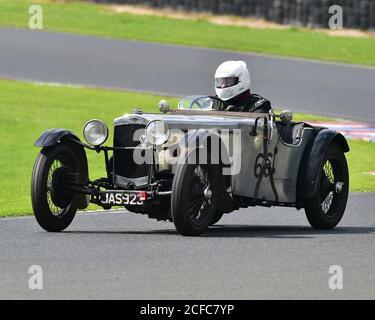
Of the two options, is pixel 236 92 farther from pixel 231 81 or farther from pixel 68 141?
pixel 68 141

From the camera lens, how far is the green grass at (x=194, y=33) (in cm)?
2844

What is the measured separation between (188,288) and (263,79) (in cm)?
1659

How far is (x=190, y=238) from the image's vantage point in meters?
10.5

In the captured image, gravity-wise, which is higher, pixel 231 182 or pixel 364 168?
pixel 231 182

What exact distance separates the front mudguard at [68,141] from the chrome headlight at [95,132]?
12 cm

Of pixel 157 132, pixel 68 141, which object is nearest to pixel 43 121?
pixel 68 141

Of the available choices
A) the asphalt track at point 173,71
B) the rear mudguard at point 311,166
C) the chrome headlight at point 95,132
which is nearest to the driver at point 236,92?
the rear mudguard at point 311,166

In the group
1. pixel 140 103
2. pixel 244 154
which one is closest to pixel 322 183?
pixel 244 154

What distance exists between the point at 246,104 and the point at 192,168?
1724mm

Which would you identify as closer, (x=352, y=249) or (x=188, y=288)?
(x=188, y=288)

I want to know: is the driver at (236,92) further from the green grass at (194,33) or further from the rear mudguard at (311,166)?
the green grass at (194,33)

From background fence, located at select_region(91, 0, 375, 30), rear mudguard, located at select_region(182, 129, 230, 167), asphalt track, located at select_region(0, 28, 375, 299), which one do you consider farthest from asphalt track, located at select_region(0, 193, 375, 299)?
background fence, located at select_region(91, 0, 375, 30)

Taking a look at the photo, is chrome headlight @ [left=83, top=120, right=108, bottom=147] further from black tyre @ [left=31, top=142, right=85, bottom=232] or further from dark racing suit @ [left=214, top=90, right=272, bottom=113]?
dark racing suit @ [left=214, top=90, right=272, bottom=113]
